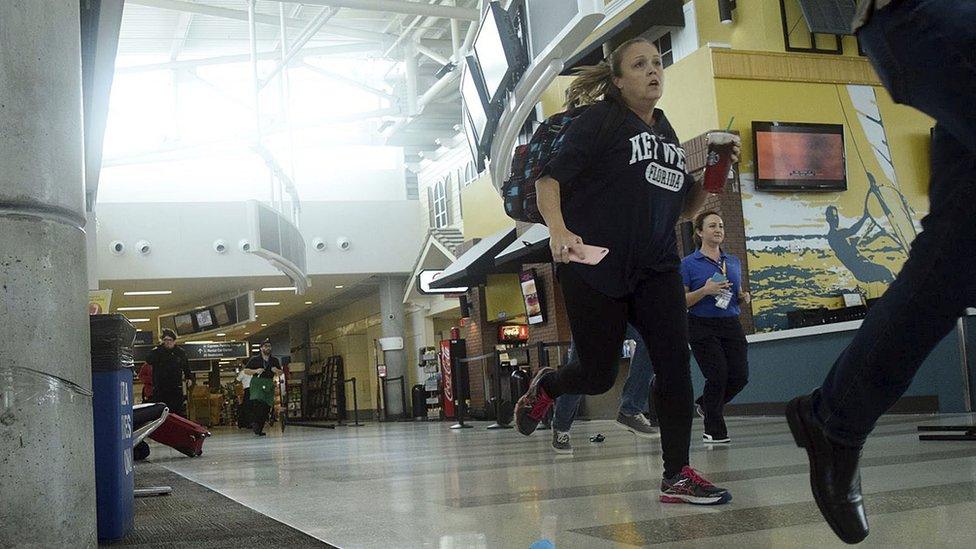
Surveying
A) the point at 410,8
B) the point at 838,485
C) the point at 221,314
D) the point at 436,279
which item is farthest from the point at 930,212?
the point at 221,314

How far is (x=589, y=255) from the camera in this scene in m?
3.12

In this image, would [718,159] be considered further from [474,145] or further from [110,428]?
[474,145]

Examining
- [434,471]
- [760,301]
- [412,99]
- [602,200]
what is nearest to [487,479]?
[434,471]

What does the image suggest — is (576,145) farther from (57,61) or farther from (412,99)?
(412,99)

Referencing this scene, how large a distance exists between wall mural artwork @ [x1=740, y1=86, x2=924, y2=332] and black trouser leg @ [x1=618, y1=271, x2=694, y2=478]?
9.97 m

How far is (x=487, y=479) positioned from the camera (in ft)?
15.8

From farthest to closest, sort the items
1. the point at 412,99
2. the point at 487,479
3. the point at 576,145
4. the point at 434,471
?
the point at 412,99 → the point at 434,471 → the point at 487,479 → the point at 576,145

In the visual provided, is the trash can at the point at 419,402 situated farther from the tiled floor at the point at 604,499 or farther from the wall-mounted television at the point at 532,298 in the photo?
the tiled floor at the point at 604,499

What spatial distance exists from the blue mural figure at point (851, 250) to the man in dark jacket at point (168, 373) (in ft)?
28.9

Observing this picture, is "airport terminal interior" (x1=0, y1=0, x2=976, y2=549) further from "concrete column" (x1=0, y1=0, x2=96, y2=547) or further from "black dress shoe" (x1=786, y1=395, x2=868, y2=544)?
"black dress shoe" (x1=786, y1=395, x2=868, y2=544)

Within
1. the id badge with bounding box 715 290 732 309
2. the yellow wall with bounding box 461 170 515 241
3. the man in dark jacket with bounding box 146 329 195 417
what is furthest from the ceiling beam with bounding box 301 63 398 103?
the id badge with bounding box 715 290 732 309

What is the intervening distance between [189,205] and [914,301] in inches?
980

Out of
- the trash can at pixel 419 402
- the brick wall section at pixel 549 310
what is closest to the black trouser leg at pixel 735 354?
→ the brick wall section at pixel 549 310

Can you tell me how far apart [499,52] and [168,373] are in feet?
22.4
